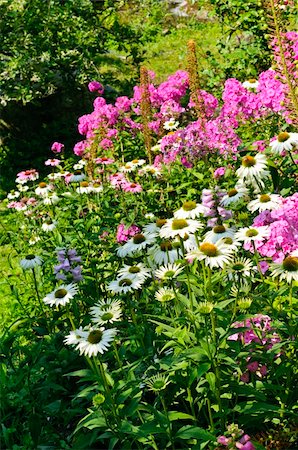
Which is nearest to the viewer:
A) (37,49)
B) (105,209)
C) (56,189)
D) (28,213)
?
(105,209)

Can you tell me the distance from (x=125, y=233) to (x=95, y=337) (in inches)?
57.3

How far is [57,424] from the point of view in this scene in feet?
9.18

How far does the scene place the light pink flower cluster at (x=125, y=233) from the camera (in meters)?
3.55

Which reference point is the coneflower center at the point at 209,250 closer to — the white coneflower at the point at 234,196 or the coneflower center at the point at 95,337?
the coneflower center at the point at 95,337

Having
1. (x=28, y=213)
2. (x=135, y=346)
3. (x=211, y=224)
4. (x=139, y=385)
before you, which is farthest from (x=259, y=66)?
(x=139, y=385)

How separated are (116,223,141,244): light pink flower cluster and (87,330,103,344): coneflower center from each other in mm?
1402

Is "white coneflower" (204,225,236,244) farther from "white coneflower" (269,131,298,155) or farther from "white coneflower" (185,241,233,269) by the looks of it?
"white coneflower" (269,131,298,155)

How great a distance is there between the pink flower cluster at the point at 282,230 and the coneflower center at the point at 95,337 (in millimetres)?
860

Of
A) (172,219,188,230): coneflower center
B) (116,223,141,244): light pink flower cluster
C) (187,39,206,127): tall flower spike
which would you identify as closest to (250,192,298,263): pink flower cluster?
(172,219,188,230): coneflower center

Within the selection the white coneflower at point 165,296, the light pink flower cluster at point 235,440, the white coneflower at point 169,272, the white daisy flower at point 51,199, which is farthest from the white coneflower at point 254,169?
the white daisy flower at point 51,199

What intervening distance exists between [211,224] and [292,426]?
38.7 inches

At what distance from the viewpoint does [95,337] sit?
2.15 metres

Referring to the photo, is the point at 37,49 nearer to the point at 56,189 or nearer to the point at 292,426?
the point at 56,189

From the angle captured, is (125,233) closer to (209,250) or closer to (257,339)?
(257,339)
